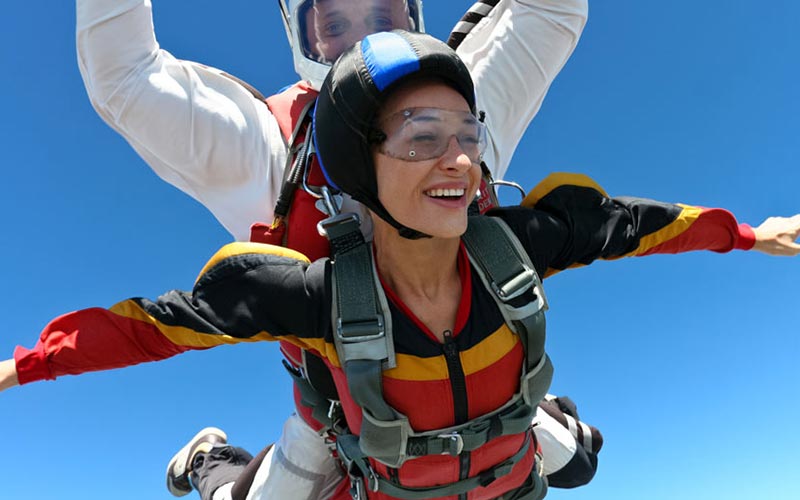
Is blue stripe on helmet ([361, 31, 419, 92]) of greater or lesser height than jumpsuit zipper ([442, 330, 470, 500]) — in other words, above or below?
above

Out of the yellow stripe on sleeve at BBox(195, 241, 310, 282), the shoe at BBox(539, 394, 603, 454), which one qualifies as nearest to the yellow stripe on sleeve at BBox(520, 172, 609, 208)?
the yellow stripe on sleeve at BBox(195, 241, 310, 282)

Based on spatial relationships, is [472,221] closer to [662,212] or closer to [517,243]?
[517,243]

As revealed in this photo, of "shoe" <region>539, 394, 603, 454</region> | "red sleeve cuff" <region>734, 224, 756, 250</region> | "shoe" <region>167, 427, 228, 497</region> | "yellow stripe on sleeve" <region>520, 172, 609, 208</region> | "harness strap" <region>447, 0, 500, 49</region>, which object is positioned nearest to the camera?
"yellow stripe on sleeve" <region>520, 172, 609, 208</region>

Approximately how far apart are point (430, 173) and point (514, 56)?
107 cm

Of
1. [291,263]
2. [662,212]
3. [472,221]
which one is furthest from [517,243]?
[291,263]

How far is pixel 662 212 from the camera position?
223cm

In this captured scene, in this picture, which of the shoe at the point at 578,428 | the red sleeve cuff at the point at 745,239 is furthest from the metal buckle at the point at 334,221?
the shoe at the point at 578,428

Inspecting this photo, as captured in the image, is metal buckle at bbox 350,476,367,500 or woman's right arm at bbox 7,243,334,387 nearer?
woman's right arm at bbox 7,243,334,387

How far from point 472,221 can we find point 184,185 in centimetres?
112

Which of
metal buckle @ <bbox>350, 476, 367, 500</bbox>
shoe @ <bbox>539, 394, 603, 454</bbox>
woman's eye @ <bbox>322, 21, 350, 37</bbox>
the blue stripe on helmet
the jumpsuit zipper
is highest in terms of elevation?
woman's eye @ <bbox>322, 21, 350, 37</bbox>

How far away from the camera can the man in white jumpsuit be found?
2117 millimetres

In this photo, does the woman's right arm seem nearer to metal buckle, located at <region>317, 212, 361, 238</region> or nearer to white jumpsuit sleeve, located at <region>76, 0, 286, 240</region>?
metal buckle, located at <region>317, 212, 361, 238</region>

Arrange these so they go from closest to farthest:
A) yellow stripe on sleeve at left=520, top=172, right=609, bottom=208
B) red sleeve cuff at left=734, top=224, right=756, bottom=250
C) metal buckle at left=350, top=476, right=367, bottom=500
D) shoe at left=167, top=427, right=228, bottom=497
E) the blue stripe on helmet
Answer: the blue stripe on helmet → yellow stripe on sleeve at left=520, top=172, right=609, bottom=208 → red sleeve cuff at left=734, top=224, right=756, bottom=250 → metal buckle at left=350, top=476, right=367, bottom=500 → shoe at left=167, top=427, right=228, bottom=497

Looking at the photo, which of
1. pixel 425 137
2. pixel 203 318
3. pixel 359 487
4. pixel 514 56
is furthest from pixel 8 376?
pixel 514 56
